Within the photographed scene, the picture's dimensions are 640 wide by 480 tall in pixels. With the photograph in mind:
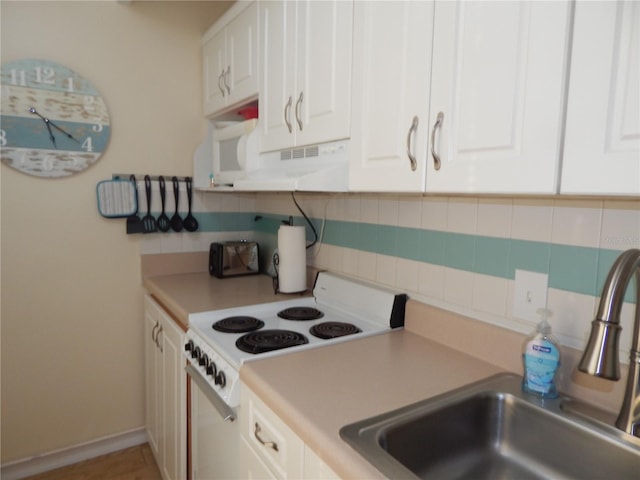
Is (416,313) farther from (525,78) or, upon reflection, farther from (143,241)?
(143,241)

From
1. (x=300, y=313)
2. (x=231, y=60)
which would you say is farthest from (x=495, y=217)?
(x=231, y=60)

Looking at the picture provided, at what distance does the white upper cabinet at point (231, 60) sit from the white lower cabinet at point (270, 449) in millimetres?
1237

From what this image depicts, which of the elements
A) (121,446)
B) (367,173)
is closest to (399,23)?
(367,173)

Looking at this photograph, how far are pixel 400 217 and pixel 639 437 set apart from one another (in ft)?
2.99

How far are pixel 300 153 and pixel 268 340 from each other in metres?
0.66

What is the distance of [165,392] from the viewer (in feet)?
6.15

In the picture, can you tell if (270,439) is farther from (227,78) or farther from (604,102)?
(227,78)

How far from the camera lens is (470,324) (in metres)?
1.24

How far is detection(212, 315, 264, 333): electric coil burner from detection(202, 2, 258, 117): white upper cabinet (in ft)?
3.01

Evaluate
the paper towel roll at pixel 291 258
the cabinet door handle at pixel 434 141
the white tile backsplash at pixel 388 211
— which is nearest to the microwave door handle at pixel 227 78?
the paper towel roll at pixel 291 258

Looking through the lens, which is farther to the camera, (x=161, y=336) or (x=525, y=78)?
(x=161, y=336)

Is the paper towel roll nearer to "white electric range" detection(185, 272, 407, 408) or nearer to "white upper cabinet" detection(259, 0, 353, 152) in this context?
"white electric range" detection(185, 272, 407, 408)

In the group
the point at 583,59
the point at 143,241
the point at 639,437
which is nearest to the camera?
the point at 583,59

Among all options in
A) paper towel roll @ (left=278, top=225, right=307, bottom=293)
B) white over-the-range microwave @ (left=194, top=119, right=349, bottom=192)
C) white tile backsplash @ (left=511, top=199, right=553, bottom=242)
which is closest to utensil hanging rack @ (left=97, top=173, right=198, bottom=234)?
white over-the-range microwave @ (left=194, top=119, right=349, bottom=192)
